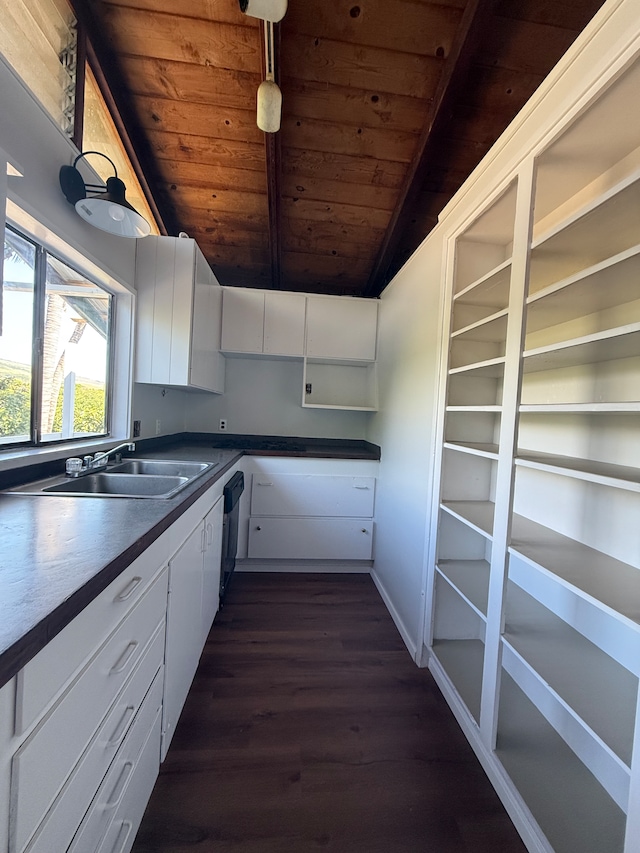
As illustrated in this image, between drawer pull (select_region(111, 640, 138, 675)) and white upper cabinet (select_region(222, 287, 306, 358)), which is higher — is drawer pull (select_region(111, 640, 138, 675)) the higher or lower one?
the lower one

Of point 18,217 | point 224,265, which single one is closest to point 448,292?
point 18,217

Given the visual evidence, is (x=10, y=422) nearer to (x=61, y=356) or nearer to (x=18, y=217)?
(x=61, y=356)

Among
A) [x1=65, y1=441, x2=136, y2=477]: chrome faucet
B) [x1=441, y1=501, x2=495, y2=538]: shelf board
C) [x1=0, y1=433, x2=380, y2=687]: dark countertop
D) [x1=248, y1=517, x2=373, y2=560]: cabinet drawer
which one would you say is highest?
[x1=65, y1=441, x2=136, y2=477]: chrome faucet

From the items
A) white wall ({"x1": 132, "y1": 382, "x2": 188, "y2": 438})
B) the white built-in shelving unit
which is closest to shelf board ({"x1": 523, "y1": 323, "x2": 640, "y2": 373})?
the white built-in shelving unit

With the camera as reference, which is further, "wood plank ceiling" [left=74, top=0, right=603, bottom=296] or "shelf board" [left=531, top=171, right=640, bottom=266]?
"wood plank ceiling" [left=74, top=0, right=603, bottom=296]

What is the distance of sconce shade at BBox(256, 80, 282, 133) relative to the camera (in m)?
1.54

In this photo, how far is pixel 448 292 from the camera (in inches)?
61.0

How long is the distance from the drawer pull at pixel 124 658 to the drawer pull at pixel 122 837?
41 centimetres

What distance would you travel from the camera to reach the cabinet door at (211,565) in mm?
1581

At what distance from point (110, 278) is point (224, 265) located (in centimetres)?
143

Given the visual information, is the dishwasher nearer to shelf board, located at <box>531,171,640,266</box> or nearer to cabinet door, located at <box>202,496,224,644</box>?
cabinet door, located at <box>202,496,224,644</box>

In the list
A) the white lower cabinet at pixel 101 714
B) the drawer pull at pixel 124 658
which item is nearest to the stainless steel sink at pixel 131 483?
the white lower cabinet at pixel 101 714

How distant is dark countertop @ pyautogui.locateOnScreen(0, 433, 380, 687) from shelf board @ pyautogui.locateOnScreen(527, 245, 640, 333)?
131 centimetres

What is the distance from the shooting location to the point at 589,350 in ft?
3.32
